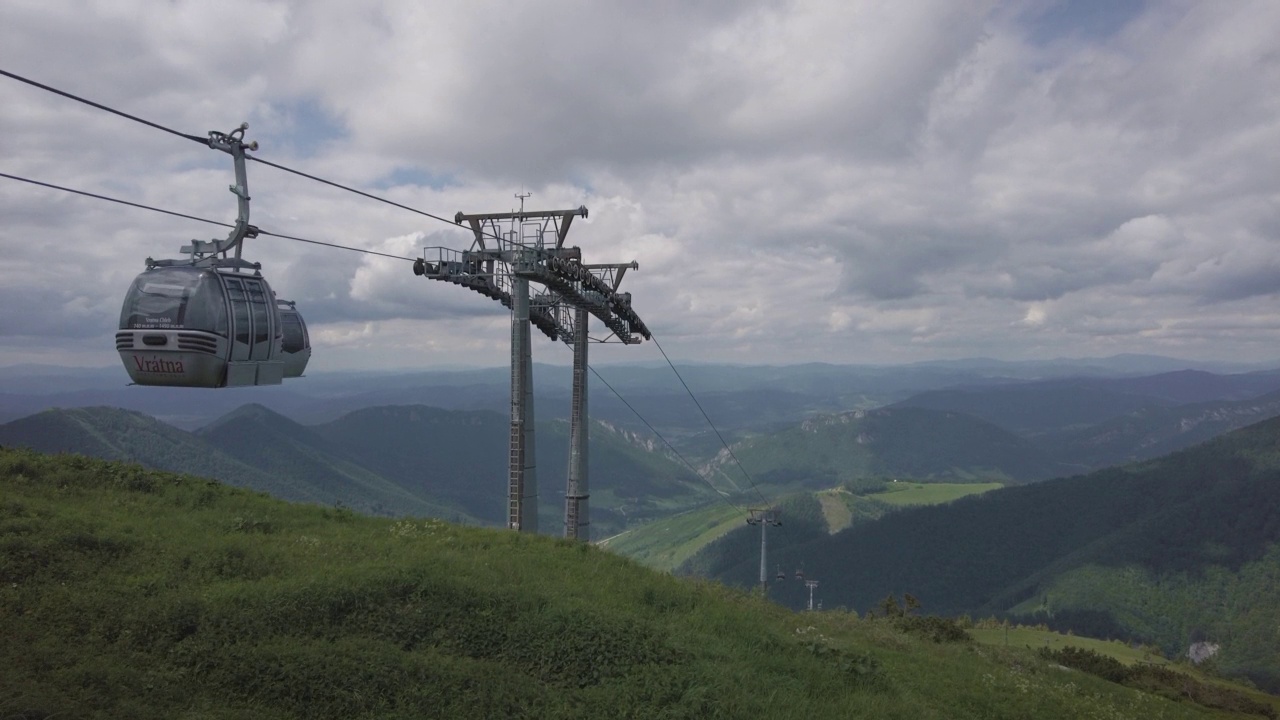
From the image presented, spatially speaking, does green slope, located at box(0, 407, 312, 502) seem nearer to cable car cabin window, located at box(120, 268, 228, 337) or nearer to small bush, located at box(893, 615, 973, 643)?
small bush, located at box(893, 615, 973, 643)

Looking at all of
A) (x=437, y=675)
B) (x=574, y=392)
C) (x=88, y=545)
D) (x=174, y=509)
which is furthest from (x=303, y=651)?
(x=574, y=392)

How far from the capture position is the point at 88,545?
12.2m

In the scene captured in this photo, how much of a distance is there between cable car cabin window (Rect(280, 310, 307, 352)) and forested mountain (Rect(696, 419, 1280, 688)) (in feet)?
365

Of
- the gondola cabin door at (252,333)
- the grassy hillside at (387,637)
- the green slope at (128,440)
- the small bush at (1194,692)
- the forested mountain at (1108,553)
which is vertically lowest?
the forested mountain at (1108,553)

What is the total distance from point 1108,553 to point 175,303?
166m

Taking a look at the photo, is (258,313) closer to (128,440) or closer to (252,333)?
(252,333)

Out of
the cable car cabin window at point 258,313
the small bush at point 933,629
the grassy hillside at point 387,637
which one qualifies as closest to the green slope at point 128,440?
the grassy hillside at point 387,637

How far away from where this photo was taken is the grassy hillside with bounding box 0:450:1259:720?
9.10 m

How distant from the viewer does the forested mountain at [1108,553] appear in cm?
11769

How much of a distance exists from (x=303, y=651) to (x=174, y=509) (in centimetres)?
878

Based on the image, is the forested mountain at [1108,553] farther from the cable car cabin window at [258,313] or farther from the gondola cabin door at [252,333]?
the cable car cabin window at [258,313]

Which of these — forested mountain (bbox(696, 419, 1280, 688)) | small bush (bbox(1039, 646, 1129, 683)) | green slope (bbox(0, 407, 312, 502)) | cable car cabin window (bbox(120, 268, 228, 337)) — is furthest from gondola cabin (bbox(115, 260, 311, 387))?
green slope (bbox(0, 407, 312, 502))

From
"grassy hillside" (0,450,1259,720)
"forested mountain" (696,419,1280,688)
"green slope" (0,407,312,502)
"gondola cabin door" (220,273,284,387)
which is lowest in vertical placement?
"forested mountain" (696,419,1280,688)

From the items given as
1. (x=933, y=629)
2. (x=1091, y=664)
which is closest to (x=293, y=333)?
(x=933, y=629)
